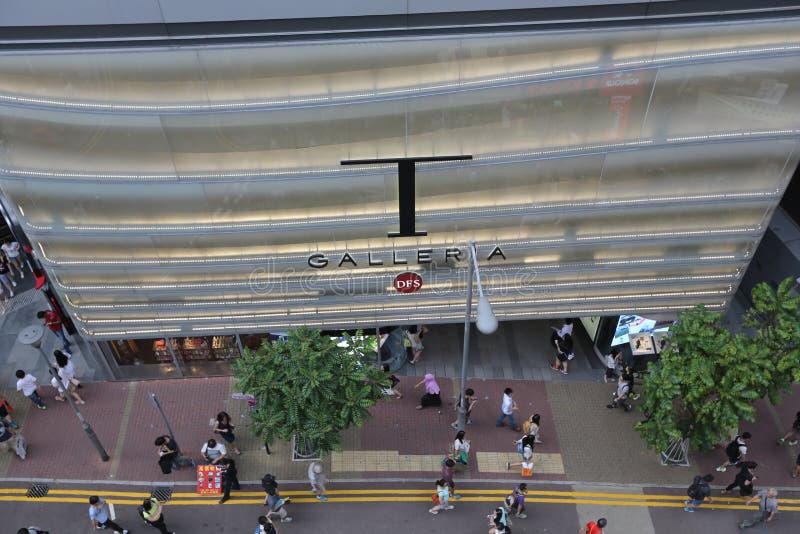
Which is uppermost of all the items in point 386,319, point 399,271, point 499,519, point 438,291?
point 399,271

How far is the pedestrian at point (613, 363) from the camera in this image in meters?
22.3

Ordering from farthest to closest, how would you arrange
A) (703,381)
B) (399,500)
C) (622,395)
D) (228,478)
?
(622,395) → (399,500) → (228,478) → (703,381)

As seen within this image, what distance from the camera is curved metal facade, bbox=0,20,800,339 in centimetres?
1593

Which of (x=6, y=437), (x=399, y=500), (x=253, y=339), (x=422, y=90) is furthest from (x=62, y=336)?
(x=422, y=90)

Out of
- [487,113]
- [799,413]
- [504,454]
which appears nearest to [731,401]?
[799,413]

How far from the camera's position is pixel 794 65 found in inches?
648

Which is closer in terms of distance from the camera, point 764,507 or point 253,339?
point 764,507

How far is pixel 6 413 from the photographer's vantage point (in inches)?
814

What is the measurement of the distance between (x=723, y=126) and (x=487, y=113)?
6.08 meters

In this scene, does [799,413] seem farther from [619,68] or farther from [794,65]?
[619,68]

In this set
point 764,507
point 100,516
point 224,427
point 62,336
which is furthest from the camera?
point 62,336

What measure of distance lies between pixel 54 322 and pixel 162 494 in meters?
7.37

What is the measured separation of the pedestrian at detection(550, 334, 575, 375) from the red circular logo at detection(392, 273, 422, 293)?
5668mm

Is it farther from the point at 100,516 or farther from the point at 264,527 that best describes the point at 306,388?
the point at 100,516
